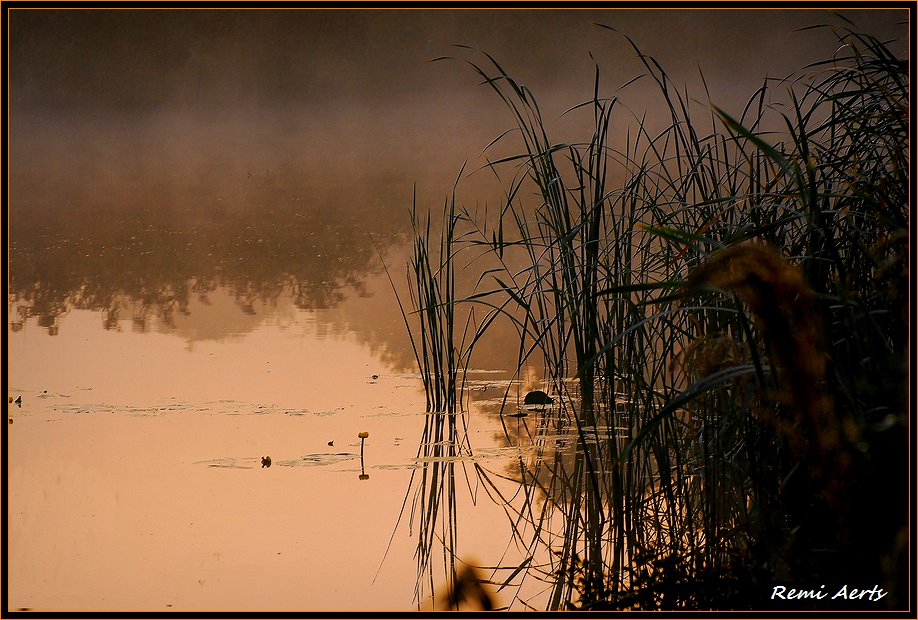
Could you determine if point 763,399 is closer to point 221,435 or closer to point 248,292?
point 221,435

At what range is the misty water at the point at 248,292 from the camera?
183 cm

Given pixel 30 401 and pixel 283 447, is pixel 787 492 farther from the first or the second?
pixel 30 401

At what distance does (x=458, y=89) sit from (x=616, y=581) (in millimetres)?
4766

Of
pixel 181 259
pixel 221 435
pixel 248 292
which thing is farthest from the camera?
pixel 181 259

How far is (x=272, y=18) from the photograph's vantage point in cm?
603

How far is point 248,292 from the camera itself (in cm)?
412
